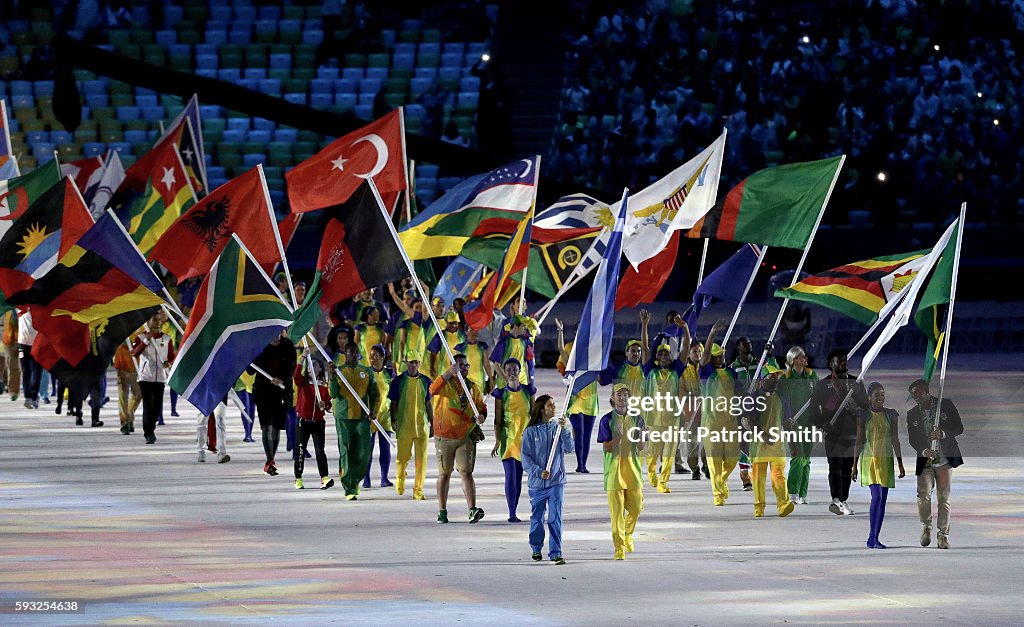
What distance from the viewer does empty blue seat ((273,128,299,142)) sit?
136 ft

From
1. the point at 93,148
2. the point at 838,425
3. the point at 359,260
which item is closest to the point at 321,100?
the point at 93,148

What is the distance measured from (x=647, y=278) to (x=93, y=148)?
23413mm

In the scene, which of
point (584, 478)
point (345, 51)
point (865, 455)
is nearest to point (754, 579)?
point (865, 455)

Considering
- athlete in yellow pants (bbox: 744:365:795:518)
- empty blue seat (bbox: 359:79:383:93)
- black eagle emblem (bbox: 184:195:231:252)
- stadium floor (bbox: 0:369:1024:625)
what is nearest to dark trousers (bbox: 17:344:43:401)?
stadium floor (bbox: 0:369:1024:625)

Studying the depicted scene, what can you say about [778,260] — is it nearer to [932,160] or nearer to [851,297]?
[932,160]

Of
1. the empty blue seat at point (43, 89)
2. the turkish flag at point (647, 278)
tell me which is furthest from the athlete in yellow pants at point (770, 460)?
the empty blue seat at point (43, 89)

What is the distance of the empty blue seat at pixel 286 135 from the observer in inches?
1630

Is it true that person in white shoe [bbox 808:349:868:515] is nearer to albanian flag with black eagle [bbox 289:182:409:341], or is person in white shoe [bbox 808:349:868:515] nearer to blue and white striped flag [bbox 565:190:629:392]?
blue and white striped flag [bbox 565:190:629:392]

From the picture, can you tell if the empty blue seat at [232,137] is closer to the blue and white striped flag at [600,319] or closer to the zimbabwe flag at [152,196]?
the zimbabwe flag at [152,196]

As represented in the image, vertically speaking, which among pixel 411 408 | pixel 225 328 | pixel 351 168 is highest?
pixel 351 168

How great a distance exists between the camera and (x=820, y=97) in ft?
127

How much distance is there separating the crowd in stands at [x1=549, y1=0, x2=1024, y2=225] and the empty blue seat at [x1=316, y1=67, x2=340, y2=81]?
5388 mm

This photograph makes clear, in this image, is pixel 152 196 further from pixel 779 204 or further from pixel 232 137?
A: pixel 232 137

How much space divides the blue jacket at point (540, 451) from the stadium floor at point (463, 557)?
62 cm
